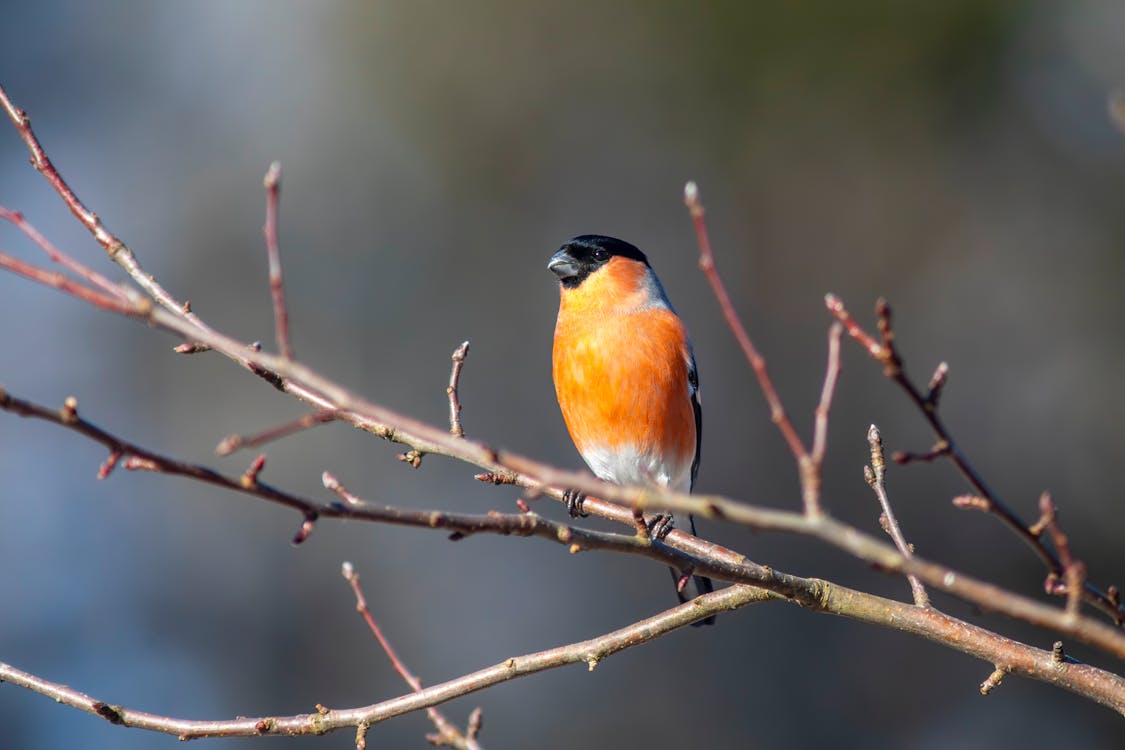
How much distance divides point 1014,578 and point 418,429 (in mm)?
8037

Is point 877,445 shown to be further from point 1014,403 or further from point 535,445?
point 1014,403

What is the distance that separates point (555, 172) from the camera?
415 inches

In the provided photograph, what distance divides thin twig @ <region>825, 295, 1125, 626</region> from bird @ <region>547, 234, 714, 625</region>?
2499 mm

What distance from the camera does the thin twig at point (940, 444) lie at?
150cm

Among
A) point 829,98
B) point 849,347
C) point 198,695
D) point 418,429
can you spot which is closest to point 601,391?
point 418,429

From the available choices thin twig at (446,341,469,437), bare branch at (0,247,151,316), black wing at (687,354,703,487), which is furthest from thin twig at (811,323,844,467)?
black wing at (687,354,703,487)

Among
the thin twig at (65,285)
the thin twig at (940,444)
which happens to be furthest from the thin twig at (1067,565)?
the thin twig at (65,285)

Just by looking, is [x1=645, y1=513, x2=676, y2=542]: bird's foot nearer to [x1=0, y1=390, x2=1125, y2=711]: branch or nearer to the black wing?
[x1=0, y1=390, x2=1125, y2=711]: branch

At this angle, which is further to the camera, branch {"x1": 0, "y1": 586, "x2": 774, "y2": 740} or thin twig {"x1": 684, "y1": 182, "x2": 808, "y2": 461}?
branch {"x1": 0, "y1": 586, "x2": 774, "y2": 740}

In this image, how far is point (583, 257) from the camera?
4914 mm

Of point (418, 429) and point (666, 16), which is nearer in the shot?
point (418, 429)

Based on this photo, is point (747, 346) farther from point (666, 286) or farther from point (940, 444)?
point (666, 286)

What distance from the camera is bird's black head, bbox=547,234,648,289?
190 inches

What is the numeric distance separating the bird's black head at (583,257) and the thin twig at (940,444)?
10.3 feet
